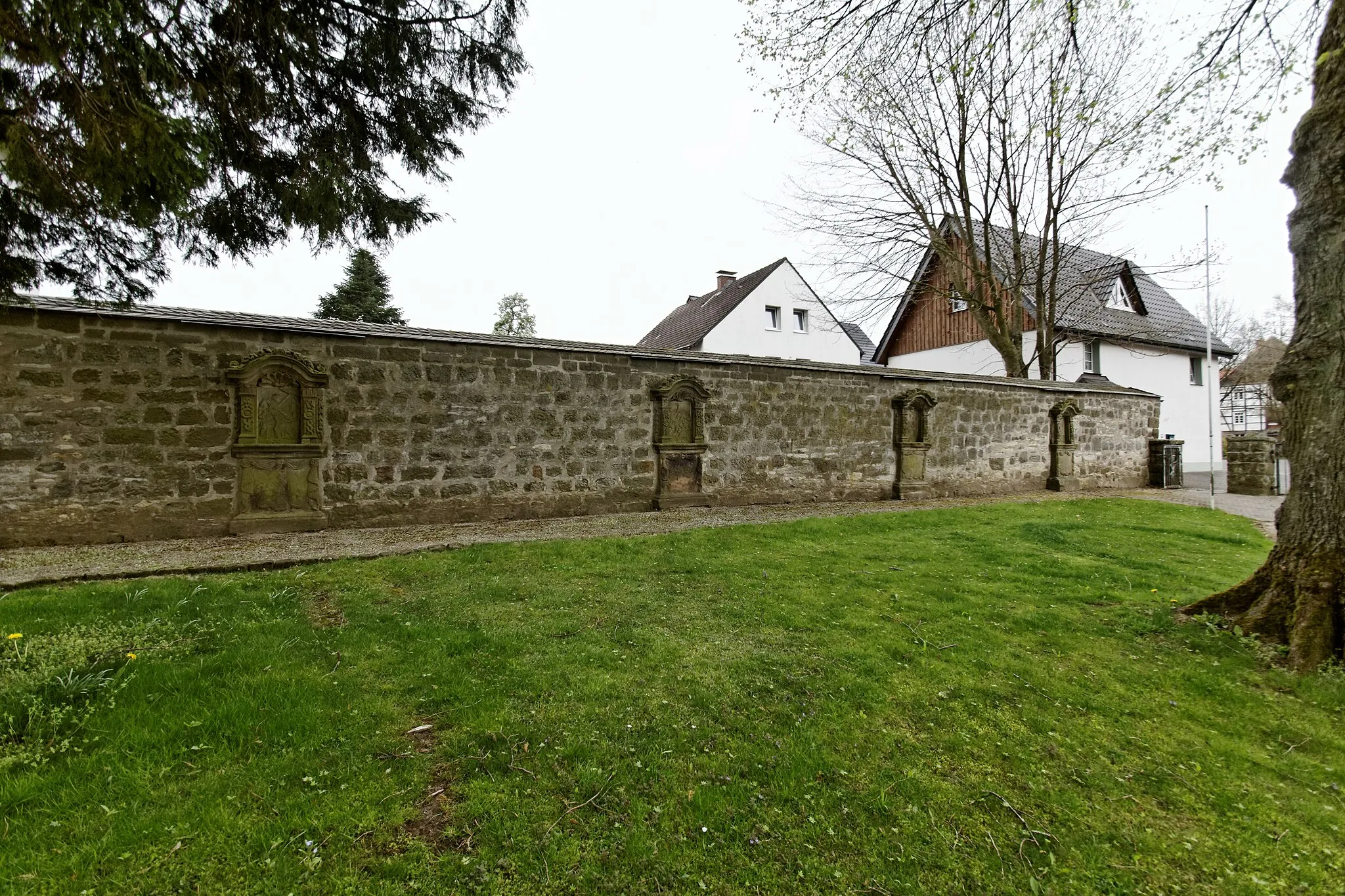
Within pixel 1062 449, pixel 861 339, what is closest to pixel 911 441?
pixel 1062 449

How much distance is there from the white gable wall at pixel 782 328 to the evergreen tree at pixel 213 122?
686 inches

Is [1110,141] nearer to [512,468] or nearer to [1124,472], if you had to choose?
[1124,472]

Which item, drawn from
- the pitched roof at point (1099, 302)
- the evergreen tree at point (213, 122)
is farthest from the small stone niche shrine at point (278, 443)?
the pitched roof at point (1099, 302)

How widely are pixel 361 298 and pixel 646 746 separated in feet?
89.9

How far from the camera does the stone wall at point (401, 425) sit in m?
5.80

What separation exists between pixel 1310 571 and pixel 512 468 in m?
7.55

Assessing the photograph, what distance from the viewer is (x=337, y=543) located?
19.4 ft

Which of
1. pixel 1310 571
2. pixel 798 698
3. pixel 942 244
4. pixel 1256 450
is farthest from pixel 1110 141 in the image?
pixel 798 698

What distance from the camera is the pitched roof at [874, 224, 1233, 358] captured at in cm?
1666

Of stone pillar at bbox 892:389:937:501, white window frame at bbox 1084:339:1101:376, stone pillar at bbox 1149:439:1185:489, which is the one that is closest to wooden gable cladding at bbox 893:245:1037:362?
white window frame at bbox 1084:339:1101:376

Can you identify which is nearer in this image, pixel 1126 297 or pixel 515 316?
pixel 1126 297

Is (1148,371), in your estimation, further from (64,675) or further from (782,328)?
(64,675)

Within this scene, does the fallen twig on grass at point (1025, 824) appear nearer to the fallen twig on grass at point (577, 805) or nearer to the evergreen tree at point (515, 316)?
the fallen twig on grass at point (577, 805)

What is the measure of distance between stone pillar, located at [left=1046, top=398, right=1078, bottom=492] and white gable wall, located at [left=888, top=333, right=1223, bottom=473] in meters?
5.97
